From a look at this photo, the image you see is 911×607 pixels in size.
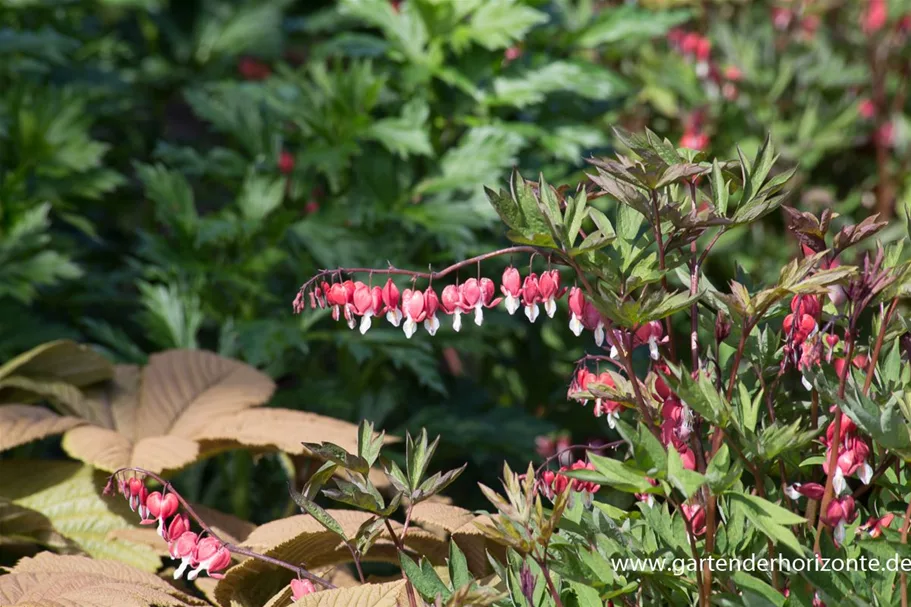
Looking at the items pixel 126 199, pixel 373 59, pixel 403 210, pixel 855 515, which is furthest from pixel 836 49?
pixel 855 515

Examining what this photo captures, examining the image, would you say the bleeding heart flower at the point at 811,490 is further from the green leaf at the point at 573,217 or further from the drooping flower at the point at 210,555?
the drooping flower at the point at 210,555

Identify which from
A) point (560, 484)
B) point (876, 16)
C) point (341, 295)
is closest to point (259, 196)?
point (341, 295)

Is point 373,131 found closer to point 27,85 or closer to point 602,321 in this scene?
point 27,85

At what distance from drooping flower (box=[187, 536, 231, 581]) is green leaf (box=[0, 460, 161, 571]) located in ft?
1.36

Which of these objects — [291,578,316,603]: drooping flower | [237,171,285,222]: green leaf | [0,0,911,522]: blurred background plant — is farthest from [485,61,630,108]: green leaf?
[291,578,316,603]: drooping flower

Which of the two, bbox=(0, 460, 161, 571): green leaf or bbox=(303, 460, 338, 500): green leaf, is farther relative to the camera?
bbox=(0, 460, 161, 571): green leaf

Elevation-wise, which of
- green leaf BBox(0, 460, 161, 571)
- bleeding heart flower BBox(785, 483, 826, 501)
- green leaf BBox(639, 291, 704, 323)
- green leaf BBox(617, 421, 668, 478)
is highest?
green leaf BBox(639, 291, 704, 323)

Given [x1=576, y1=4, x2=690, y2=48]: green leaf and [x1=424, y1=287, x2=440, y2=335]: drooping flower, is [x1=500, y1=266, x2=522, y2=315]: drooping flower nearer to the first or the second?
[x1=424, y1=287, x2=440, y2=335]: drooping flower

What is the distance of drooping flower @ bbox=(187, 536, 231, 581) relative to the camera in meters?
1.13

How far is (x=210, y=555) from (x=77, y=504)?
618 millimetres

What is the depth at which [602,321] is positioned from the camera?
107 cm

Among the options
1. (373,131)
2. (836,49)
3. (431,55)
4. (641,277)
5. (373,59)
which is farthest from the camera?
(836,49)

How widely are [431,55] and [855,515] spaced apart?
1544mm

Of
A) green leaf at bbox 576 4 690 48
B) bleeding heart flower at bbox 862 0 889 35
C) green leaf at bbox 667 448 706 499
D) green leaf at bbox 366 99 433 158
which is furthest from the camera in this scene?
bleeding heart flower at bbox 862 0 889 35
